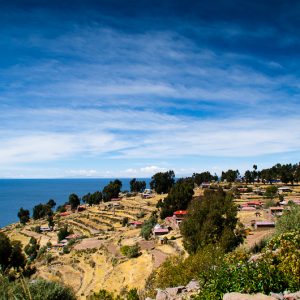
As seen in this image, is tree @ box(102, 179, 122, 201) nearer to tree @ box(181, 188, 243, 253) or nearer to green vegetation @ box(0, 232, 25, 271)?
green vegetation @ box(0, 232, 25, 271)

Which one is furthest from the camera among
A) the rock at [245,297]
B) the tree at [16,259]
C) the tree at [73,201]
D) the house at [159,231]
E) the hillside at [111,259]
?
the tree at [73,201]

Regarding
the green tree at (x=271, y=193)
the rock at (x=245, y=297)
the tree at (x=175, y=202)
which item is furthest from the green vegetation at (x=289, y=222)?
the green tree at (x=271, y=193)

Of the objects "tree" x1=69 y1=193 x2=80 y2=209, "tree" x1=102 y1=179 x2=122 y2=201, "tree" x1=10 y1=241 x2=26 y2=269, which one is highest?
"tree" x1=102 y1=179 x2=122 y2=201

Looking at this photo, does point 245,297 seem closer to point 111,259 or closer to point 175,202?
point 111,259

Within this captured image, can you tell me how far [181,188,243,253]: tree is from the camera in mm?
37344

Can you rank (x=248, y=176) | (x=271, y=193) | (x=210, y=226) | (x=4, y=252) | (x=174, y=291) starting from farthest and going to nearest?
1. (x=248, y=176)
2. (x=271, y=193)
3. (x=4, y=252)
4. (x=210, y=226)
5. (x=174, y=291)

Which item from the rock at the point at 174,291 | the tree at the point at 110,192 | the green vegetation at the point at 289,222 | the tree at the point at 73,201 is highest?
the green vegetation at the point at 289,222

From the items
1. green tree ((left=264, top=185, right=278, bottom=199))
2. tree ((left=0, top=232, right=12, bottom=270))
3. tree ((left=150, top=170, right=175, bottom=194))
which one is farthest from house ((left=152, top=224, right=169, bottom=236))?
tree ((left=150, top=170, right=175, bottom=194))

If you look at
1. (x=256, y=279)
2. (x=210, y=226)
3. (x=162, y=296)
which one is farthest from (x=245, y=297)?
(x=210, y=226)

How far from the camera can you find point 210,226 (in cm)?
3862

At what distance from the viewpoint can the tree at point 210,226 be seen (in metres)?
37.3

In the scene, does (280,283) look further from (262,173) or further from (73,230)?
(262,173)

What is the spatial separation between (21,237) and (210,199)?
76841 mm

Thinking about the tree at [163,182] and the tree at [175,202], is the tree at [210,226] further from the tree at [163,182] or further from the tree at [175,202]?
the tree at [163,182]
